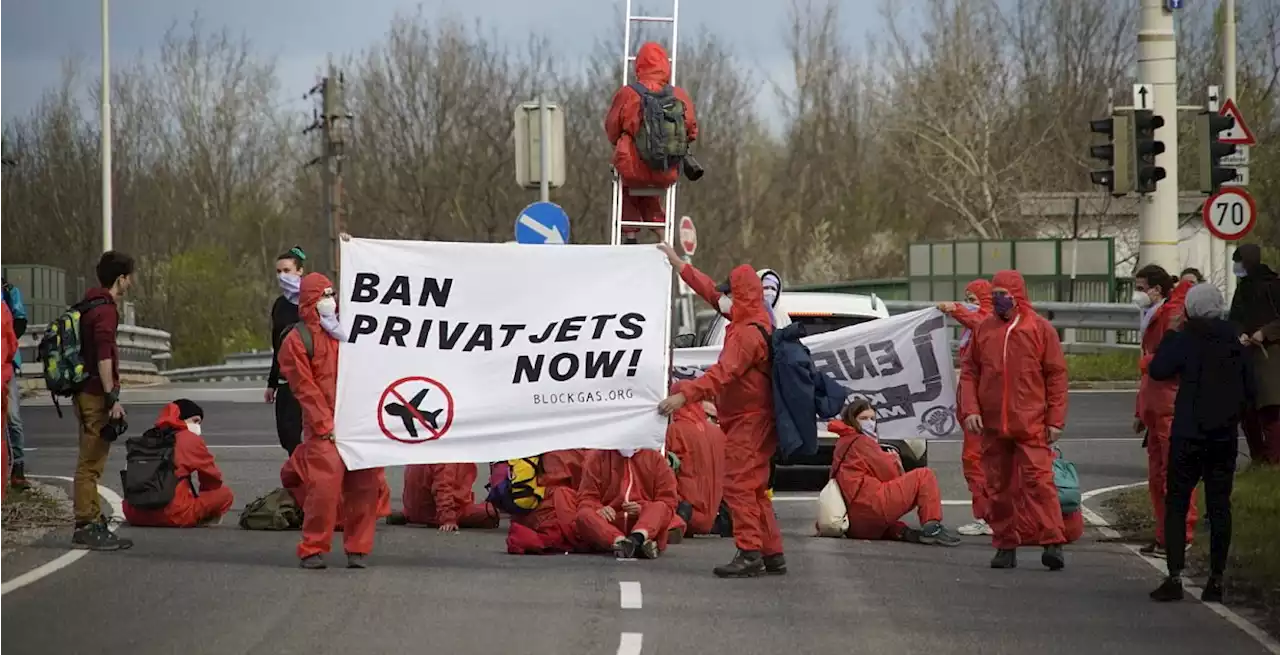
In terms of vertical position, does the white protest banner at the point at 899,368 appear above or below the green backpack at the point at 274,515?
above

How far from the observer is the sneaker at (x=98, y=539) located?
47.6 feet

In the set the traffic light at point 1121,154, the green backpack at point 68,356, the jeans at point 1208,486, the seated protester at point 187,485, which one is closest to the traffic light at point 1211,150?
the traffic light at point 1121,154

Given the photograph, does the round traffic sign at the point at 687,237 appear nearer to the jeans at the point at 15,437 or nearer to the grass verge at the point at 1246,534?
the grass verge at the point at 1246,534

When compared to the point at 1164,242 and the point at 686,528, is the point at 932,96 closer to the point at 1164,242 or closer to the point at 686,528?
the point at 1164,242

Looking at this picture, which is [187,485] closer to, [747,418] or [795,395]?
[747,418]

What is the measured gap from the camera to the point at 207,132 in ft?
239

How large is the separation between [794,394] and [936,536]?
8.86ft

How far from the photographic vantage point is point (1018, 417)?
14.1 meters

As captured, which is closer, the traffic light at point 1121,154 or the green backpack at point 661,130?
the green backpack at point 661,130

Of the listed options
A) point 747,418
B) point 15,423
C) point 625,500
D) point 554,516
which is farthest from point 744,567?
point 15,423

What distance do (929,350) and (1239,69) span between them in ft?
143

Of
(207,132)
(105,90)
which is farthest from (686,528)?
(207,132)

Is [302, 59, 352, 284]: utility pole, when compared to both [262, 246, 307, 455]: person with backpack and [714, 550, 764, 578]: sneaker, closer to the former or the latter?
[262, 246, 307, 455]: person with backpack

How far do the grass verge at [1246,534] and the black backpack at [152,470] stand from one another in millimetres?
7095
